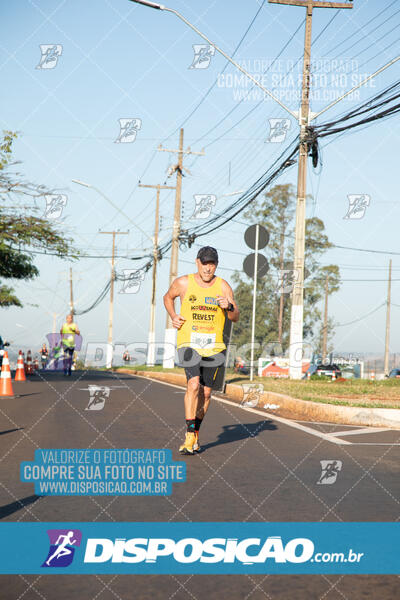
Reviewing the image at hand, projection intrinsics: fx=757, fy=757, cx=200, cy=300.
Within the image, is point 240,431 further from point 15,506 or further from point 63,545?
point 63,545

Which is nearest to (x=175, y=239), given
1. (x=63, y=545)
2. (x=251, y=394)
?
(x=251, y=394)

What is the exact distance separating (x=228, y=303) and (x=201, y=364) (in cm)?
70

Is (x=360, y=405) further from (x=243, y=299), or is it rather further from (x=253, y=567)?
(x=243, y=299)

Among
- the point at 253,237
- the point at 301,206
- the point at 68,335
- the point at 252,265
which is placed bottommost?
the point at 68,335

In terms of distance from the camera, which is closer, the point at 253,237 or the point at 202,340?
the point at 202,340

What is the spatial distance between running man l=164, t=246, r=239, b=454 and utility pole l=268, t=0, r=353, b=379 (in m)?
12.0

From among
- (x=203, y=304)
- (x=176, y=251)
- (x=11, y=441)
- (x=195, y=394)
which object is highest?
(x=176, y=251)

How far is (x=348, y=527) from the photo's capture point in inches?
188

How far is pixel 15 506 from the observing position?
5250 mm

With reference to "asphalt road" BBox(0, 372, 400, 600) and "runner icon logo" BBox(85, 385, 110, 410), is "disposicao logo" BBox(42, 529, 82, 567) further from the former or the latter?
"runner icon logo" BBox(85, 385, 110, 410)

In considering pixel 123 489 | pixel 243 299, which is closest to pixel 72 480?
pixel 123 489

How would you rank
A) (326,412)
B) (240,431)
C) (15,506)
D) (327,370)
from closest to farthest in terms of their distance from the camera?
(15,506)
(240,431)
(326,412)
(327,370)

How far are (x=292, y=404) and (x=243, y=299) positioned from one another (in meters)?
52.0

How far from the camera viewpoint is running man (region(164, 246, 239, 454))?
25.9 feet
